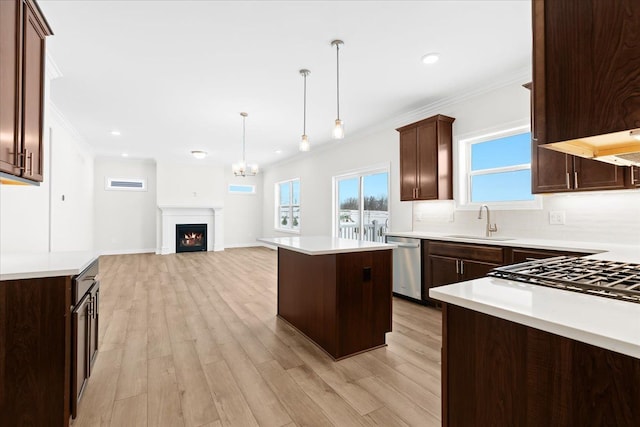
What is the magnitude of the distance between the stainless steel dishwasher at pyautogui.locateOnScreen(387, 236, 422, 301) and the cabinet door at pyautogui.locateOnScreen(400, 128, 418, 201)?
697mm

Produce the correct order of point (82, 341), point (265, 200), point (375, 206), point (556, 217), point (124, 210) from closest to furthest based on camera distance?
point (82, 341), point (556, 217), point (375, 206), point (124, 210), point (265, 200)

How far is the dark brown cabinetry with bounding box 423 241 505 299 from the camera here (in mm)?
3158

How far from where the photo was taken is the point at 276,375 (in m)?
2.27

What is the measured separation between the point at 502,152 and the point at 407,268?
1864 millimetres

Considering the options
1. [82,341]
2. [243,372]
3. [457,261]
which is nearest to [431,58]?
[457,261]

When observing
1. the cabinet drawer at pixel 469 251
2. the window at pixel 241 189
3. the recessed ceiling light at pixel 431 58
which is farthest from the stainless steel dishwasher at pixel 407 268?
the window at pixel 241 189

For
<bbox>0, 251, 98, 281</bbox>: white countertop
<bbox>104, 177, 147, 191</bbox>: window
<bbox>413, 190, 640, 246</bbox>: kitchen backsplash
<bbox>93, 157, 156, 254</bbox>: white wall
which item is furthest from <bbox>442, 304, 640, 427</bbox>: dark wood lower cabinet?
<bbox>104, 177, 147, 191</bbox>: window

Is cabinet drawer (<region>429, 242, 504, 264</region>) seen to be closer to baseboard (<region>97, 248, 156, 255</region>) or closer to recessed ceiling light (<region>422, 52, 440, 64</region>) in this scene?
recessed ceiling light (<region>422, 52, 440, 64</region>)

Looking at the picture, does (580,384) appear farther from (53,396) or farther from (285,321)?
(285,321)

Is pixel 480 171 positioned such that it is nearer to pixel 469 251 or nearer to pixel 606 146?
pixel 469 251

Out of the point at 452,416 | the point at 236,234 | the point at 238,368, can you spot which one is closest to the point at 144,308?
the point at 238,368

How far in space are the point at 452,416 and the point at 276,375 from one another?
1.47m

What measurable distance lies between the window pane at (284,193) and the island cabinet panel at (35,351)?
750 cm

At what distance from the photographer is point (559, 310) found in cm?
88
